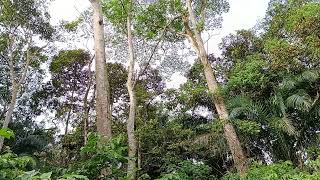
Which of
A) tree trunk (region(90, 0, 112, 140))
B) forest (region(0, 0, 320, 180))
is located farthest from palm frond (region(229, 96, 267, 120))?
tree trunk (region(90, 0, 112, 140))

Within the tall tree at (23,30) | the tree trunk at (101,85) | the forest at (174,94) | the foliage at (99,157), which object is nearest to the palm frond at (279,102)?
the forest at (174,94)

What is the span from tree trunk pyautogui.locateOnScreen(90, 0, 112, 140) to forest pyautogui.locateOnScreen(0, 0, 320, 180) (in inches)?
0.9

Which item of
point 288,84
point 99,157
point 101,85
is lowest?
point 99,157

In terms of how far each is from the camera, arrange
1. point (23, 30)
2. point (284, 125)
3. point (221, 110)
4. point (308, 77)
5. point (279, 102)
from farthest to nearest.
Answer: point (23, 30) → point (221, 110) → point (279, 102) → point (308, 77) → point (284, 125)

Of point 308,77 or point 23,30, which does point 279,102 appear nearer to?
point 308,77

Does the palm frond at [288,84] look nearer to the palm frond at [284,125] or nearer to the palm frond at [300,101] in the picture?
the palm frond at [300,101]

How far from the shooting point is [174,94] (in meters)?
14.0

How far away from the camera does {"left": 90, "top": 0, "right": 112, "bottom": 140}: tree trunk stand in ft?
21.2

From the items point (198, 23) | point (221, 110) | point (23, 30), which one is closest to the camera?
point (221, 110)

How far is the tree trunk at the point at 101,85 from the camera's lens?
646 centimetres

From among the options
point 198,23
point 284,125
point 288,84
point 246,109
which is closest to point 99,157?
point 284,125

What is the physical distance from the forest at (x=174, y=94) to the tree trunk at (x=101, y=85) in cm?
2

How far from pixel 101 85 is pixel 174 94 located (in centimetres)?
725

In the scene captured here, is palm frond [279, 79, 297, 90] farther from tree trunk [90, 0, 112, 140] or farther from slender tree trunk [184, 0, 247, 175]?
tree trunk [90, 0, 112, 140]
